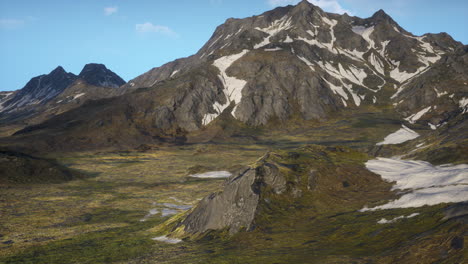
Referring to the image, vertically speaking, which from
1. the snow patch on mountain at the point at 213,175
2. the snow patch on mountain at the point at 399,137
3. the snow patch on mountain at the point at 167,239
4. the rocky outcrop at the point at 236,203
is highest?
the snow patch on mountain at the point at 399,137

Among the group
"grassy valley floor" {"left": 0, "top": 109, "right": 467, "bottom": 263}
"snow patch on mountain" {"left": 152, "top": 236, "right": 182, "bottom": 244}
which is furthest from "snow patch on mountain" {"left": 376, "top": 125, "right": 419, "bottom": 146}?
"snow patch on mountain" {"left": 152, "top": 236, "right": 182, "bottom": 244}

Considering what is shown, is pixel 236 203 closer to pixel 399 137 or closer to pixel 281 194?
pixel 281 194

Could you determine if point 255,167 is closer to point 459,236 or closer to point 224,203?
point 224,203

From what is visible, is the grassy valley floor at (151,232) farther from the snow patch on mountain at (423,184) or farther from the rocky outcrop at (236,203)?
the rocky outcrop at (236,203)

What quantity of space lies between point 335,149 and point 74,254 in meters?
44.1

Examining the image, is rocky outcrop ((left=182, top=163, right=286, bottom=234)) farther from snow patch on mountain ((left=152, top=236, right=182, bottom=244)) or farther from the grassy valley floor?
the grassy valley floor

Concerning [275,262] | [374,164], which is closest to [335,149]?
[374,164]

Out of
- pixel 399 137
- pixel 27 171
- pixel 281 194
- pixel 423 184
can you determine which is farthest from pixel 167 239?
pixel 399 137

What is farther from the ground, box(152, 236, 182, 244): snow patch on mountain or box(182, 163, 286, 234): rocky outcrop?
box(182, 163, 286, 234): rocky outcrop

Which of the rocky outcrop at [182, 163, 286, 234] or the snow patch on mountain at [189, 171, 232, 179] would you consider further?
the snow patch on mountain at [189, 171, 232, 179]

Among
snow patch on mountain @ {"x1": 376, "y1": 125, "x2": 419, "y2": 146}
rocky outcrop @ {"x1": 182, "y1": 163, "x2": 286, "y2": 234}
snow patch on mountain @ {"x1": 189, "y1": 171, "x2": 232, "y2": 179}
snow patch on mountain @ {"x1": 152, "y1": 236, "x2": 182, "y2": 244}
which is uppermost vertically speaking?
snow patch on mountain @ {"x1": 376, "y1": 125, "x2": 419, "y2": 146}

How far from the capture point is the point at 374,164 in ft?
196

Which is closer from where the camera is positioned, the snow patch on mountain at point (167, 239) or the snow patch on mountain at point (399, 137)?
the snow patch on mountain at point (167, 239)

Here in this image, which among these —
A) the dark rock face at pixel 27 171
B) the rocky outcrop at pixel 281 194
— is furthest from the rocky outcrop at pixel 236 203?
the dark rock face at pixel 27 171
